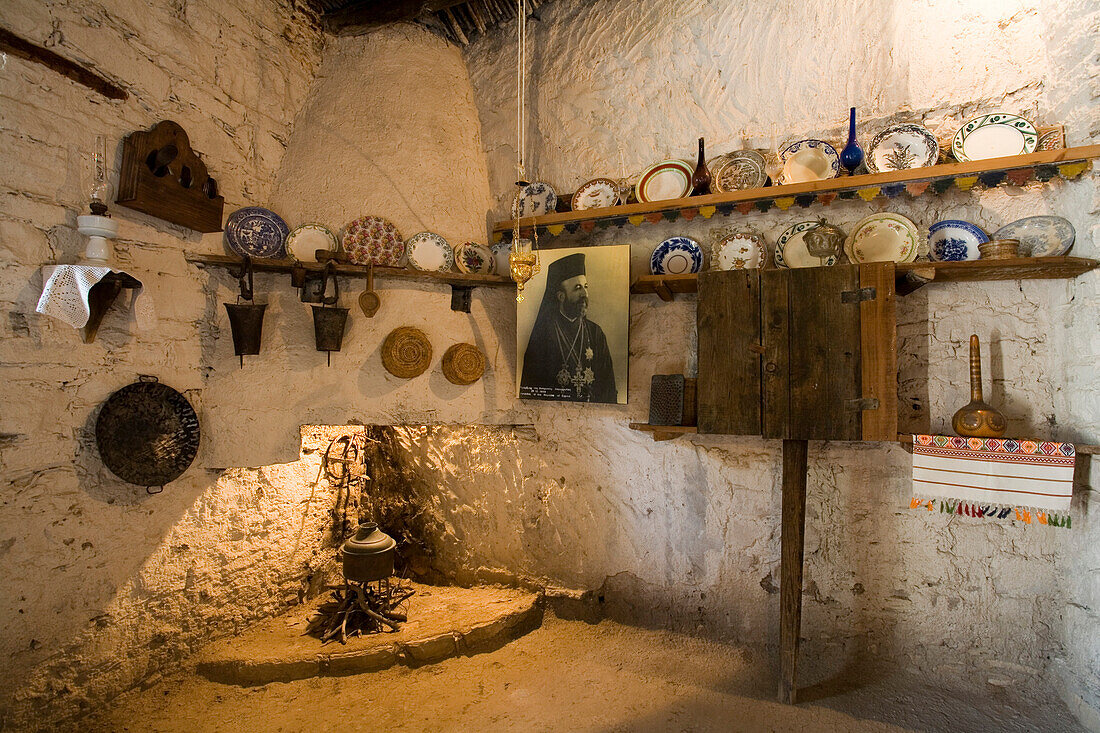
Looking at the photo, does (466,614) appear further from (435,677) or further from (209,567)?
(209,567)

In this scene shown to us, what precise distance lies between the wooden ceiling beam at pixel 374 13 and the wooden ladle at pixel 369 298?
1.34m

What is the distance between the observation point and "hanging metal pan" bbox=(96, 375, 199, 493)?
1.94 m

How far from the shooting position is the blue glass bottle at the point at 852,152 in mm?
2174

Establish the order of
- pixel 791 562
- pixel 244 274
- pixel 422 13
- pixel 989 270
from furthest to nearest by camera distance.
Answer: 1. pixel 422 13
2. pixel 244 274
3. pixel 791 562
4. pixel 989 270

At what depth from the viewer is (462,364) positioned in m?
2.68

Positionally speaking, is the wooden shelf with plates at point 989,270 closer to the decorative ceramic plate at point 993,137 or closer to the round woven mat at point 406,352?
the decorative ceramic plate at point 993,137

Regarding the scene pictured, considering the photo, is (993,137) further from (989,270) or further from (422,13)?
(422,13)

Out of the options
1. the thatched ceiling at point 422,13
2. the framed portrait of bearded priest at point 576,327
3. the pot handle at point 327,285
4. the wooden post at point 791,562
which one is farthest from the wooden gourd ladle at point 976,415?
the thatched ceiling at point 422,13

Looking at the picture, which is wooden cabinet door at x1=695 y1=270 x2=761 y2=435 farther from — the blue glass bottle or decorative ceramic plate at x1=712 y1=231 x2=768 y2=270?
the blue glass bottle

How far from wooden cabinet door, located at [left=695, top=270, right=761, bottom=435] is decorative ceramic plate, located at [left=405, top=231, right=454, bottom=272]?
1244mm

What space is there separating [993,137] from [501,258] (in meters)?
2.08

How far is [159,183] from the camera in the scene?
6.68 feet

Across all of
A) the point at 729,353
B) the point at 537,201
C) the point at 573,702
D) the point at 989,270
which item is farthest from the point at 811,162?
the point at 573,702

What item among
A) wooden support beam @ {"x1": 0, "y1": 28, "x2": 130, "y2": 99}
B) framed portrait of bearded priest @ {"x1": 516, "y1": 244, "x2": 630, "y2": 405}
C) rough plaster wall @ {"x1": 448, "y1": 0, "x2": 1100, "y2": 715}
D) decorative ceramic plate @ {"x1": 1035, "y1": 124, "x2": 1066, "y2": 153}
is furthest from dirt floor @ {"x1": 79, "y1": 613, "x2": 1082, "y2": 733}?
wooden support beam @ {"x1": 0, "y1": 28, "x2": 130, "y2": 99}
